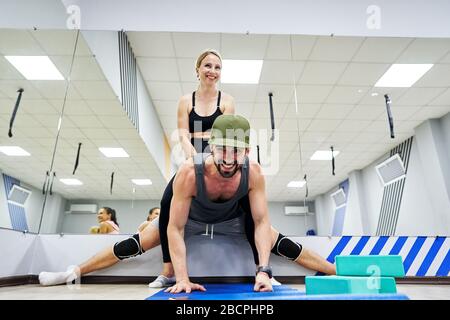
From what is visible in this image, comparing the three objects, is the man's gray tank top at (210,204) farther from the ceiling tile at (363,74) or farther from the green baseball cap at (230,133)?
the ceiling tile at (363,74)

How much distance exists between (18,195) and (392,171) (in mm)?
5209

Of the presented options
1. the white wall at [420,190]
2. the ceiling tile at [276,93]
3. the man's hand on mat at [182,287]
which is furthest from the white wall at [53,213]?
the white wall at [420,190]

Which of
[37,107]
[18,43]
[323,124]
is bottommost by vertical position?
[37,107]

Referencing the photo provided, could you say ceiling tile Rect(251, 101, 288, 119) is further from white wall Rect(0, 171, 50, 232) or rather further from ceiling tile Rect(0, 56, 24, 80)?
white wall Rect(0, 171, 50, 232)

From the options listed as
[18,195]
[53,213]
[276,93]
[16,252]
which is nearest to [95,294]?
[16,252]

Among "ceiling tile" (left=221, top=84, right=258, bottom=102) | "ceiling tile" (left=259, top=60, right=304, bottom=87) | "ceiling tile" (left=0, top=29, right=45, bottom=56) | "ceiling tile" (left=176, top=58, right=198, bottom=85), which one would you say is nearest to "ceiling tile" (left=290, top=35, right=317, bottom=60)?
"ceiling tile" (left=259, top=60, right=304, bottom=87)

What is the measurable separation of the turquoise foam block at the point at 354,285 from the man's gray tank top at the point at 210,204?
58 centimetres

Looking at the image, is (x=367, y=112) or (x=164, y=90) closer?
(x=164, y=90)

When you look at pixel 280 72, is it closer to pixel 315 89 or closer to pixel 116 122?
pixel 315 89

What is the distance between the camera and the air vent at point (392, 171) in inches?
185

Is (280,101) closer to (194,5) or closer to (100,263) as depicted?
(194,5)

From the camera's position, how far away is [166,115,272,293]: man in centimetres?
126

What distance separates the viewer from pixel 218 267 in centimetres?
179

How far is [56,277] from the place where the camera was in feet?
5.58
